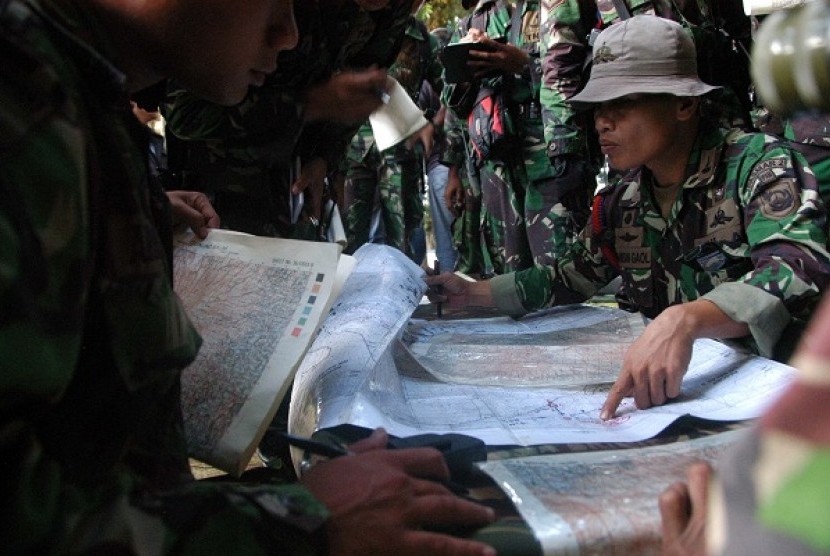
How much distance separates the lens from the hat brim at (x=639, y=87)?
155 centimetres

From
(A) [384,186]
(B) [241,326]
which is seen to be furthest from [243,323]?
(A) [384,186]

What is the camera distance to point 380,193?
4027mm

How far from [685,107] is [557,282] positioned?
1.47 feet

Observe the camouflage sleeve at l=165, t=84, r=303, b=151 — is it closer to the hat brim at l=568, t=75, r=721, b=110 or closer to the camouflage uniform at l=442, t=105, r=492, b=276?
the hat brim at l=568, t=75, r=721, b=110

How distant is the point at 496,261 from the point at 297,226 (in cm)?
183

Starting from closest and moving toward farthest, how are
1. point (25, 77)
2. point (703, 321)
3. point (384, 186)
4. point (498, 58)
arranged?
1. point (25, 77)
2. point (703, 321)
3. point (498, 58)
4. point (384, 186)

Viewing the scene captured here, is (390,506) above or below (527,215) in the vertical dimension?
above

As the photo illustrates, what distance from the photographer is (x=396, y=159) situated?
12.8ft

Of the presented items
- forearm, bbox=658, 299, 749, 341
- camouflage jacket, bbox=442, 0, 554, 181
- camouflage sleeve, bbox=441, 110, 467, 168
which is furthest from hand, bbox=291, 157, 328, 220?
camouflage sleeve, bbox=441, 110, 467, 168

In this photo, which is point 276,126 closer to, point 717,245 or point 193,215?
point 193,215

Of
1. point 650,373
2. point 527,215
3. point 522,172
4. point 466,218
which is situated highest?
point 650,373

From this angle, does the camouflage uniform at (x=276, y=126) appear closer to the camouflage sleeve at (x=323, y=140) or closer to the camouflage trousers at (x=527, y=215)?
the camouflage sleeve at (x=323, y=140)

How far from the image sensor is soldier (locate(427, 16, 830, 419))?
1.18 meters

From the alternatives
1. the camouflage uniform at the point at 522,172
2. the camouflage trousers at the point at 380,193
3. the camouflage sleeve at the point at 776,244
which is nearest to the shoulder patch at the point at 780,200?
the camouflage sleeve at the point at 776,244
